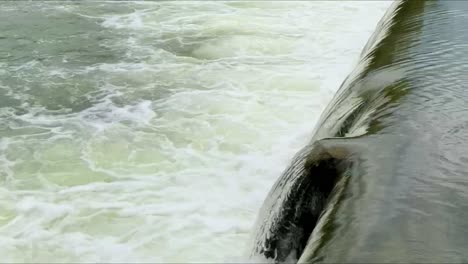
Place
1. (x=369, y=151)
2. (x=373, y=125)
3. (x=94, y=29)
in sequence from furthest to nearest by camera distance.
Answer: (x=94, y=29), (x=373, y=125), (x=369, y=151)

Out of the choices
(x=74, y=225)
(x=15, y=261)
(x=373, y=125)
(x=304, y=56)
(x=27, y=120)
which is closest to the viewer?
(x=373, y=125)

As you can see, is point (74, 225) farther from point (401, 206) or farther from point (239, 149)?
point (401, 206)

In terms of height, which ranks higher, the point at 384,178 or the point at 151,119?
the point at 384,178

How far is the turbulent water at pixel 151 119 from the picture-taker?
4.18 meters

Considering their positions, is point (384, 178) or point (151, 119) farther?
point (151, 119)

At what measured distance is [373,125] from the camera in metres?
3.32

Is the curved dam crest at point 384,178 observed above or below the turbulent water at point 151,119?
above

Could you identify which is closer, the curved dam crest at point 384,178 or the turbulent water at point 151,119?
the curved dam crest at point 384,178

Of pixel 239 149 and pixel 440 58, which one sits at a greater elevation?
pixel 440 58

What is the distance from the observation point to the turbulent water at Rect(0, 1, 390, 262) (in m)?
4.18

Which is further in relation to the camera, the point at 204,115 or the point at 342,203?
the point at 204,115

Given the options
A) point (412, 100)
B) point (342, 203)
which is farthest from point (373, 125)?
point (342, 203)

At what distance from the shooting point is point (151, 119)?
5.98 metres

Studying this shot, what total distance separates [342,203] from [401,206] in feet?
0.82
